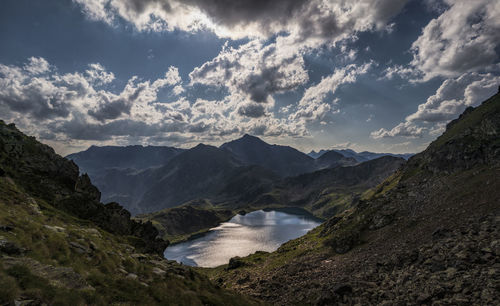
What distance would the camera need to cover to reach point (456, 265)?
73.9ft

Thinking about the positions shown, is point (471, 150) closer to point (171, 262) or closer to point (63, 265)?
point (171, 262)

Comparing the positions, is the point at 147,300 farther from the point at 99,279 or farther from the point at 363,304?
the point at 363,304

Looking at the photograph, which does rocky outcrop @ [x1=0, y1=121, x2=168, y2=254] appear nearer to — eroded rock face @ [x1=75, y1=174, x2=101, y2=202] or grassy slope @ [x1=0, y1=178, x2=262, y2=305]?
eroded rock face @ [x1=75, y1=174, x2=101, y2=202]

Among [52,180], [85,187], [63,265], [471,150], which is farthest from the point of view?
[471,150]

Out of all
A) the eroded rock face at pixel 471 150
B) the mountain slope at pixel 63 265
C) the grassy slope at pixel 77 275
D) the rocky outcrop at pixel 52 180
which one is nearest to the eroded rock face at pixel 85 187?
the rocky outcrop at pixel 52 180

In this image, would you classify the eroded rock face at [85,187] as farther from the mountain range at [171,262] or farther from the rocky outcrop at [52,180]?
the mountain range at [171,262]

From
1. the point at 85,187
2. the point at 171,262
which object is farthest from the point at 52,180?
the point at 171,262

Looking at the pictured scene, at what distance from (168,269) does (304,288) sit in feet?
72.6

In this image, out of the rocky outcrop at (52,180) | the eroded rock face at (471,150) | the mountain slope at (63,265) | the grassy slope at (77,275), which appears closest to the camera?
the grassy slope at (77,275)

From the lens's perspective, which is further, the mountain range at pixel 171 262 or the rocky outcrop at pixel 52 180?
the rocky outcrop at pixel 52 180

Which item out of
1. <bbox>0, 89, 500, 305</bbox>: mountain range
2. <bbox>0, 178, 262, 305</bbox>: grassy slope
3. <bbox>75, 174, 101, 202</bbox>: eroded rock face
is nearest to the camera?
<bbox>0, 178, 262, 305</bbox>: grassy slope

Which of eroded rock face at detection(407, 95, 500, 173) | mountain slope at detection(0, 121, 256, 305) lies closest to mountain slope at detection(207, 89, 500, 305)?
eroded rock face at detection(407, 95, 500, 173)

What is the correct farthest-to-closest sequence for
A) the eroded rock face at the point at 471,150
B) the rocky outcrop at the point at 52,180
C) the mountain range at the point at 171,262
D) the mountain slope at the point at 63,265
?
the eroded rock face at the point at 471,150, the rocky outcrop at the point at 52,180, the mountain range at the point at 171,262, the mountain slope at the point at 63,265

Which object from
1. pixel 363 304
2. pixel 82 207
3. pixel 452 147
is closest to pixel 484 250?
pixel 363 304
